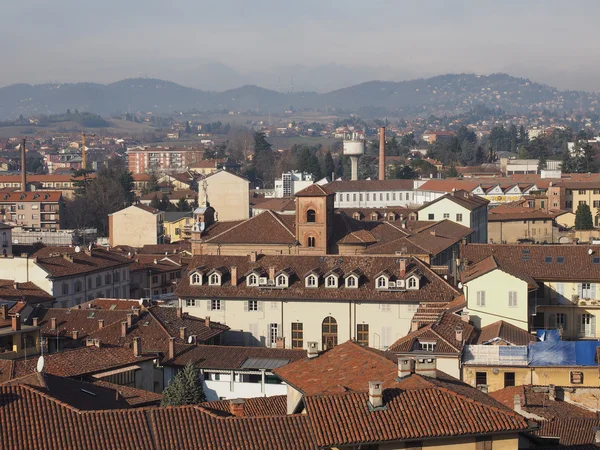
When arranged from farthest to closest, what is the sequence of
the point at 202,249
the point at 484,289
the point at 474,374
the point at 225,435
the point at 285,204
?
the point at 285,204 → the point at 202,249 → the point at 484,289 → the point at 474,374 → the point at 225,435

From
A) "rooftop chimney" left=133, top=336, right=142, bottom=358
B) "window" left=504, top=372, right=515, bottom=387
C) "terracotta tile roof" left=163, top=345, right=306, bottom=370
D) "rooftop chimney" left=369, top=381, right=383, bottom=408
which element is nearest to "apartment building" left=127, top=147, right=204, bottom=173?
"terracotta tile roof" left=163, top=345, right=306, bottom=370

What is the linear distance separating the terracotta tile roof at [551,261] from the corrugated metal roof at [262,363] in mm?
7813

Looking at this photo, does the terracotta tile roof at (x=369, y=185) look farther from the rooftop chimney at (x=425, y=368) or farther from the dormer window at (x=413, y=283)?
the rooftop chimney at (x=425, y=368)

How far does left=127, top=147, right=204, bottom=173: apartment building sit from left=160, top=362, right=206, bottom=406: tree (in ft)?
503

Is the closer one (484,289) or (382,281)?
(484,289)

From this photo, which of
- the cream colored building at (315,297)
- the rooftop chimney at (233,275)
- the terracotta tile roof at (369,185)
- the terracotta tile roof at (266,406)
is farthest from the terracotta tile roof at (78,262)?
the terracotta tile roof at (369,185)

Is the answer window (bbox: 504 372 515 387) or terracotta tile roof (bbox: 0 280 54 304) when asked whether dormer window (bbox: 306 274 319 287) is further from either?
window (bbox: 504 372 515 387)

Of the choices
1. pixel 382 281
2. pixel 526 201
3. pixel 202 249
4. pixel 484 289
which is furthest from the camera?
pixel 526 201

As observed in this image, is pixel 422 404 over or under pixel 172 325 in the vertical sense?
→ over

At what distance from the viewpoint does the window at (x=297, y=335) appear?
40594 millimetres

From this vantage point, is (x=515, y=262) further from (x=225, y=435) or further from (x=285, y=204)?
(x=285, y=204)

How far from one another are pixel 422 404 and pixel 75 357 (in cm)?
1508

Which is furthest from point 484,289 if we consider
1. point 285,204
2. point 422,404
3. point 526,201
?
point 526,201

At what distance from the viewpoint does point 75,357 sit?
30.0 m
